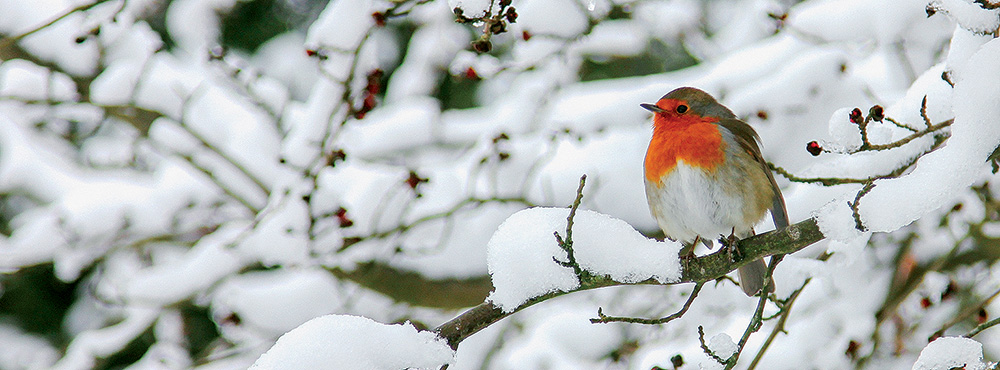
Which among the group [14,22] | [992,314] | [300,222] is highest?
[992,314]

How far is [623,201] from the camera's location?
14.3 feet

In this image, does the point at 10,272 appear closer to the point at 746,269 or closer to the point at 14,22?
the point at 14,22

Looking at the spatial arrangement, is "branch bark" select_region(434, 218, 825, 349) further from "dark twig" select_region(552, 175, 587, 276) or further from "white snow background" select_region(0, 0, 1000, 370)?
"white snow background" select_region(0, 0, 1000, 370)

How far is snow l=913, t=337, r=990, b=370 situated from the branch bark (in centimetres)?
40

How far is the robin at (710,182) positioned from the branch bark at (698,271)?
753 mm

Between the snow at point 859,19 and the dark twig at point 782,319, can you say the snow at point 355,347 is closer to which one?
the dark twig at point 782,319

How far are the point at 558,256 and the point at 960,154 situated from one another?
0.97m

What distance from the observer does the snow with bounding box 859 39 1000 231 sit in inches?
64.5

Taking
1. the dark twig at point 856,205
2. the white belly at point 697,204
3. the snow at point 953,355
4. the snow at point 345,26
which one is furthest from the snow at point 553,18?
the snow at point 953,355

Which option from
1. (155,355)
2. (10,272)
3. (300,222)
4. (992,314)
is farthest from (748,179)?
(10,272)

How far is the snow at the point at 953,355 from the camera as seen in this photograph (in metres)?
1.88

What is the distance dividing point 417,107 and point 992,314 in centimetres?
394

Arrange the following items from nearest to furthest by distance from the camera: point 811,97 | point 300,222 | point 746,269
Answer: point 746,269, point 300,222, point 811,97

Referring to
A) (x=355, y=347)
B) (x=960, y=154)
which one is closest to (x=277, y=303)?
(x=355, y=347)
